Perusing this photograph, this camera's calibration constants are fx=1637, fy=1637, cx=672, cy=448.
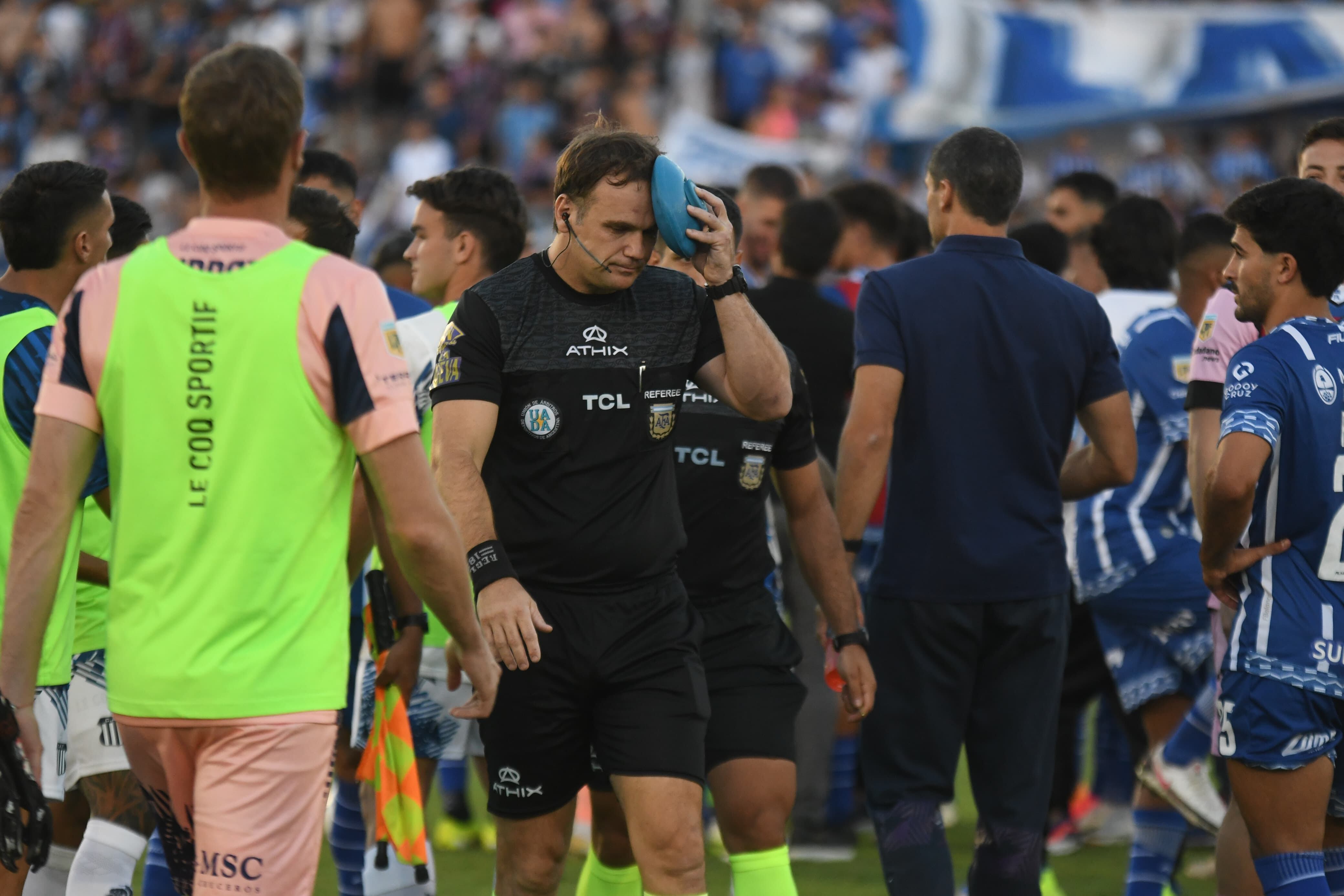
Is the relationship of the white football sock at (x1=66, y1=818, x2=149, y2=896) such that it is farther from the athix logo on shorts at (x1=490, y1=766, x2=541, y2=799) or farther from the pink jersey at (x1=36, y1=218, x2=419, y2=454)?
the pink jersey at (x1=36, y1=218, x2=419, y2=454)

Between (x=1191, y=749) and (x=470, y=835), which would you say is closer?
(x=1191, y=749)

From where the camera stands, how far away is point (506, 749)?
4.32m

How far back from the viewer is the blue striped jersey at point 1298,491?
4.44 meters

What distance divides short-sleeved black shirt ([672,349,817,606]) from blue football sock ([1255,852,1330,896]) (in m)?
1.66

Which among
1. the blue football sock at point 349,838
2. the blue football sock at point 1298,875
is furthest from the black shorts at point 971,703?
the blue football sock at point 349,838

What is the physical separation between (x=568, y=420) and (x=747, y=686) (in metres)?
1.10

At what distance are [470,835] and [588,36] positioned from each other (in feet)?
50.4

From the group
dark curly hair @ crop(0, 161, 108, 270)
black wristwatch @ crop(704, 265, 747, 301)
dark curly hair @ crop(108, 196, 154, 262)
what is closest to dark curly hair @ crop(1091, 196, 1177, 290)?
black wristwatch @ crop(704, 265, 747, 301)

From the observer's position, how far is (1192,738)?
18.9 feet

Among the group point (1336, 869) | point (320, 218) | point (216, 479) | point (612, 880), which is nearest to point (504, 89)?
point (320, 218)

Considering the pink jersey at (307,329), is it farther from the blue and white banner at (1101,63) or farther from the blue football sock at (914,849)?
the blue and white banner at (1101,63)

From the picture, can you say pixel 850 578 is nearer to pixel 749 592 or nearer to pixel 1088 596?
pixel 749 592

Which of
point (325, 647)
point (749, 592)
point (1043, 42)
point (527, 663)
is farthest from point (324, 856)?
point (1043, 42)

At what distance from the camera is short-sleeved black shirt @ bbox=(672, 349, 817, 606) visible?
4.88 metres
